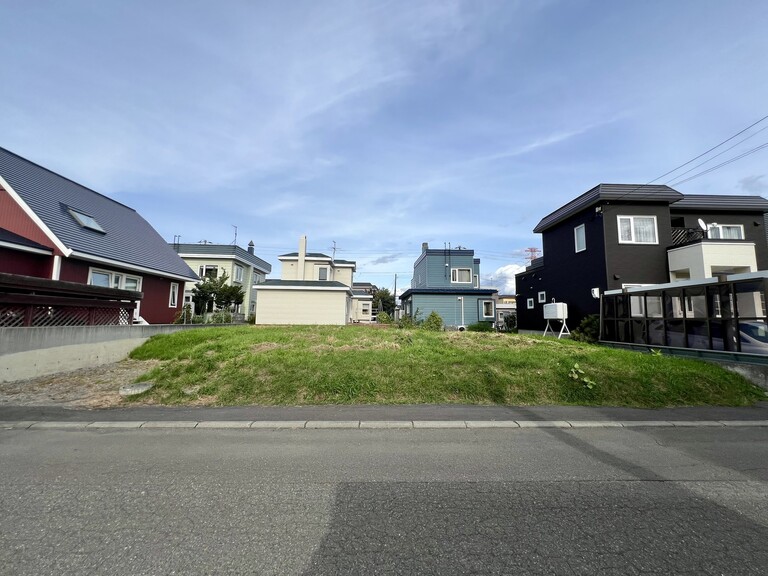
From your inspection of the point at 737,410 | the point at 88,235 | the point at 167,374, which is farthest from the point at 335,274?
the point at 737,410

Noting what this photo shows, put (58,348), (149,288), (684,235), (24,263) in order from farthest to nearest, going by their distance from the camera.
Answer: (149,288), (684,235), (24,263), (58,348)

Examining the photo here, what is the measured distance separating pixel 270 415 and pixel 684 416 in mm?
6803

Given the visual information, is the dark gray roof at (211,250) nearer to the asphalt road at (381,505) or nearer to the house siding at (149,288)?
the house siding at (149,288)

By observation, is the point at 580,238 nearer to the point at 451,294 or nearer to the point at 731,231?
the point at 731,231

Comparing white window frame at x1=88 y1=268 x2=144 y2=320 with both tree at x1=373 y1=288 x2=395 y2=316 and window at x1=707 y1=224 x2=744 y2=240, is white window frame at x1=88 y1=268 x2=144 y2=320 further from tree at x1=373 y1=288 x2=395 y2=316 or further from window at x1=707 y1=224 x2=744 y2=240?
tree at x1=373 y1=288 x2=395 y2=316

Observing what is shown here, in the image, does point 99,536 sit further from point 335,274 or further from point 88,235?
point 335,274

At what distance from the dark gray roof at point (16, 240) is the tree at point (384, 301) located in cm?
4577

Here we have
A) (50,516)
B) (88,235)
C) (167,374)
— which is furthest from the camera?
(88,235)

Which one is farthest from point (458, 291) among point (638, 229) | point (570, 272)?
point (638, 229)

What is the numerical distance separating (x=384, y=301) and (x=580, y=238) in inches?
1672

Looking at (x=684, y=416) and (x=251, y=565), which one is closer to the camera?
(x=251, y=565)

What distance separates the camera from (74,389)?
7547 mm

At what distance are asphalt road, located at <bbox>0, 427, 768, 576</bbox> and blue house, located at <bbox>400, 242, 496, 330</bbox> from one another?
72.0ft

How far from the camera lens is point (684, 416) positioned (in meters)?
5.98
